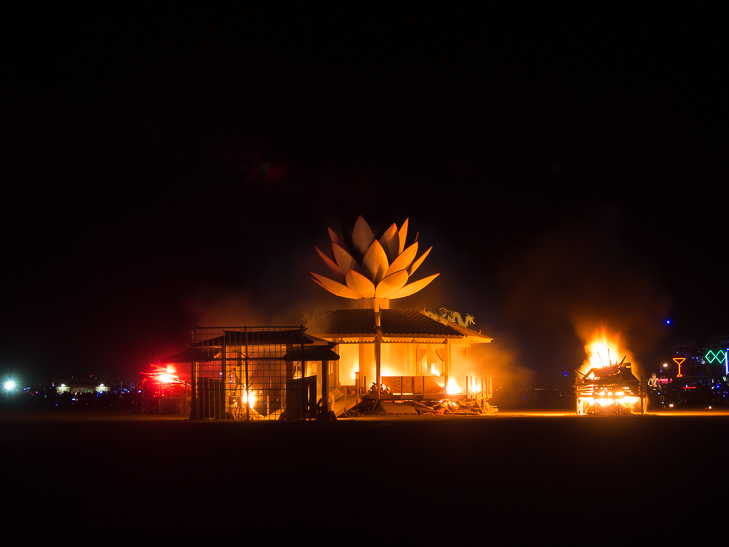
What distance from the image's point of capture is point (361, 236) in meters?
39.0

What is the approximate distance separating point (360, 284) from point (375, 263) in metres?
1.36

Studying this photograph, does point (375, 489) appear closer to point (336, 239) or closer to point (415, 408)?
point (415, 408)

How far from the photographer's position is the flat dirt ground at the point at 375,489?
23.0ft

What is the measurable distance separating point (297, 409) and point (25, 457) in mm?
14828

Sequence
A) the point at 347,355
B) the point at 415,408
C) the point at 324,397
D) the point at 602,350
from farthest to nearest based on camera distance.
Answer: the point at 347,355 → the point at 602,350 → the point at 415,408 → the point at 324,397

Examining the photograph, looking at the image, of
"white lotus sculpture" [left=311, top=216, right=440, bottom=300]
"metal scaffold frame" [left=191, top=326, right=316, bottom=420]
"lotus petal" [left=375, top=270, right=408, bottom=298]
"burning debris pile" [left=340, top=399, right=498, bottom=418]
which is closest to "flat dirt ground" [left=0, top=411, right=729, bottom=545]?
"metal scaffold frame" [left=191, top=326, right=316, bottom=420]

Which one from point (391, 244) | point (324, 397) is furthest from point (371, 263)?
point (324, 397)

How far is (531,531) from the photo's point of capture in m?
6.86

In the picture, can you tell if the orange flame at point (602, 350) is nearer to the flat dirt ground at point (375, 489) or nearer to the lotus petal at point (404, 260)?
the lotus petal at point (404, 260)

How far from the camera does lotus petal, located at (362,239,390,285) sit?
37.9m

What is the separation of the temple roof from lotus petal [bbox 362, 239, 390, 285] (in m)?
1.88

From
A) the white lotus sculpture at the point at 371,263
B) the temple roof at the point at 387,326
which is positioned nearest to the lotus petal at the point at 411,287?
the white lotus sculpture at the point at 371,263

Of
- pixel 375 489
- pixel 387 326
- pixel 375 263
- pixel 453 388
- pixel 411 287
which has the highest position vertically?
pixel 375 263

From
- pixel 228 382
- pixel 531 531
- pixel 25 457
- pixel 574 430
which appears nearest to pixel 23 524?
pixel 531 531
